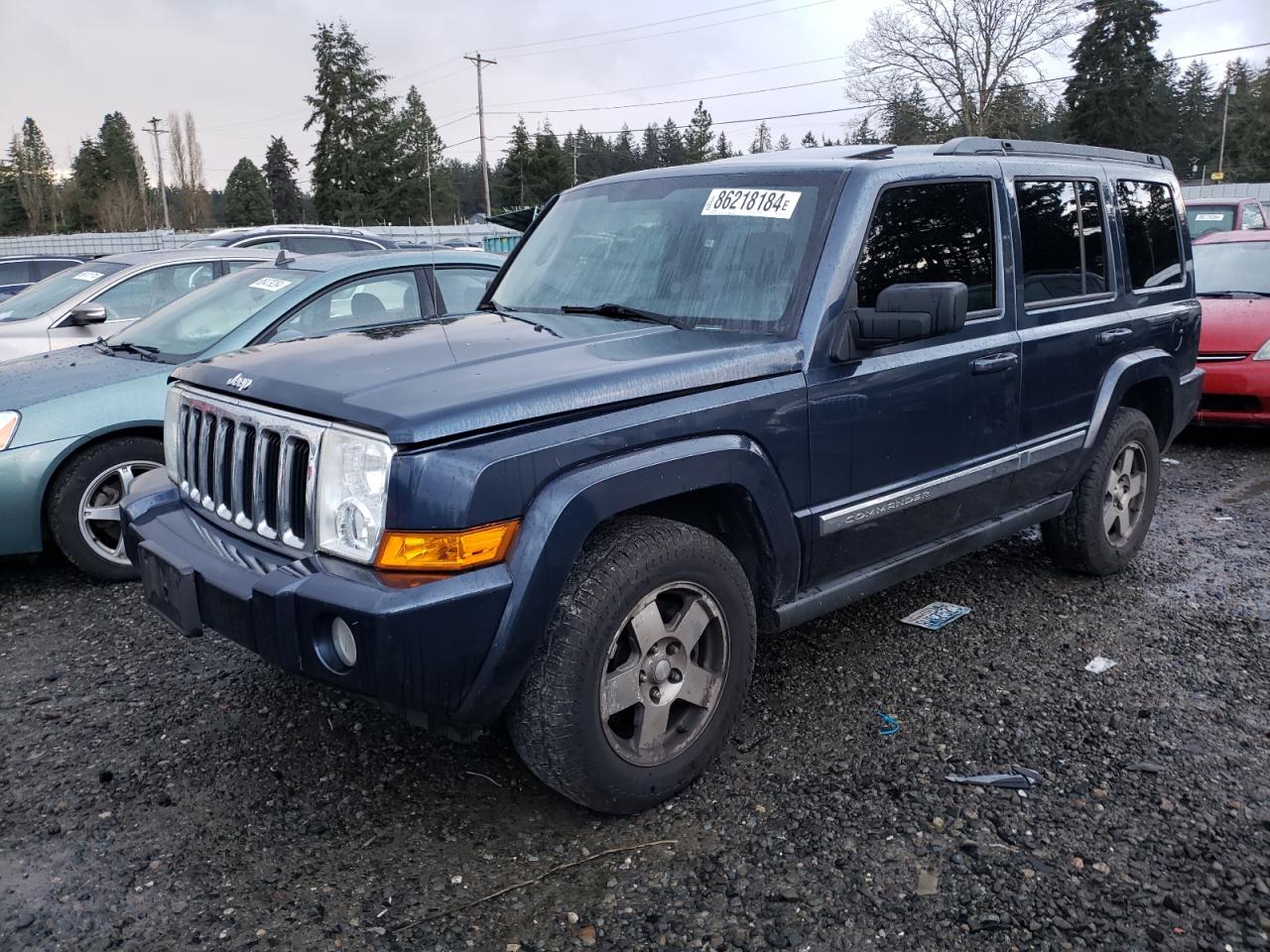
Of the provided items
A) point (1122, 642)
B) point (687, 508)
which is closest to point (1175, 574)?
point (1122, 642)

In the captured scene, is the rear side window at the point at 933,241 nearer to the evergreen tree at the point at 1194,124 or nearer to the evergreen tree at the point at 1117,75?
the evergreen tree at the point at 1117,75

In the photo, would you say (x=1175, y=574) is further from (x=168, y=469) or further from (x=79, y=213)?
(x=79, y=213)

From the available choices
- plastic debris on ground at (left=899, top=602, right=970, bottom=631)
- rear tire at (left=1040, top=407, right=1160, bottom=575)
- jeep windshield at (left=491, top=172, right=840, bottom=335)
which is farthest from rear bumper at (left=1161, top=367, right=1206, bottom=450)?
jeep windshield at (left=491, top=172, right=840, bottom=335)

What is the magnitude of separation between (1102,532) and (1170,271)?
1.37 metres

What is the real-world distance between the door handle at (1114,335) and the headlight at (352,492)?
3341mm

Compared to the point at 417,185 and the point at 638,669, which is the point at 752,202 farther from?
the point at 417,185

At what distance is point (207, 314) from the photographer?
5.59 metres

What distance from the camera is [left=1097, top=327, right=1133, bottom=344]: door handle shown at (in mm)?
4480

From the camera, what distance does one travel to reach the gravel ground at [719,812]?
256 centimetres

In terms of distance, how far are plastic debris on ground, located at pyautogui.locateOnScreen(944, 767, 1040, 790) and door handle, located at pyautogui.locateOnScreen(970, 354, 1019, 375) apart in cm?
144

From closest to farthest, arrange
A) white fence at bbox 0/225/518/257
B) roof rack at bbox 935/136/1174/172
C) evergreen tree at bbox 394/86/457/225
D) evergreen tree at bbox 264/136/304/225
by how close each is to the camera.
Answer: roof rack at bbox 935/136/1174/172, white fence at bbox 0/225/518/257, evergreen tree at bbox 394/86/457/225, evergreen tree at bbox 264/136/304/225

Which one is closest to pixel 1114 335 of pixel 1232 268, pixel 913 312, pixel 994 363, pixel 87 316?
pixel 994 363

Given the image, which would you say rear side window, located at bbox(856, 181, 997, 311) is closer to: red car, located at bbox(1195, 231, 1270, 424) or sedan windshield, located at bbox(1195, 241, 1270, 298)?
red car, located at bbox(1195, 231, 1270, 424)

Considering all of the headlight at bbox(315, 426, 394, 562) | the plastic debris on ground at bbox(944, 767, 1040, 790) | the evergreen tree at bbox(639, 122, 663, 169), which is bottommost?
the plastic debris on ground at bbox(944, 767, 1040, 790)
